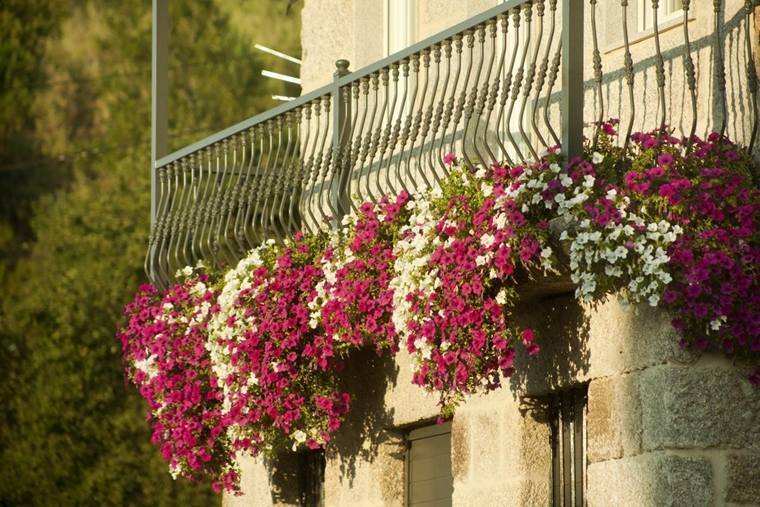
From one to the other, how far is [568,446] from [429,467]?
4.64ft

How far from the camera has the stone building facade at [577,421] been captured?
817 centimetres

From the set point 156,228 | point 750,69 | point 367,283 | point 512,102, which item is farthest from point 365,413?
point 750,69

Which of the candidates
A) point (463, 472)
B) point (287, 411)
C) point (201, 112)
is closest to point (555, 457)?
point (463, 472)

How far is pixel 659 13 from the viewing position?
30.9ft

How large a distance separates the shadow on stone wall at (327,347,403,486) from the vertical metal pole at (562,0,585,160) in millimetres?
2321

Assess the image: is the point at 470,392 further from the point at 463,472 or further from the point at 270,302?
the point at 270,302

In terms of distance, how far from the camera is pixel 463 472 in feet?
31.8

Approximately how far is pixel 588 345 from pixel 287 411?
6.48ft

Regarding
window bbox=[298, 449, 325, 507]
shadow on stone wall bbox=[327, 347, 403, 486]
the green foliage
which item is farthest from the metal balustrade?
the green foliage

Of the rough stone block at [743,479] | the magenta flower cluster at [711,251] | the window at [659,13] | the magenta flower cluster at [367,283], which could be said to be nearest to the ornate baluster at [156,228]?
the magenta flower cluster at [367,283]

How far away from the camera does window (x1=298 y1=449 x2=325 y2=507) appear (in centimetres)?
1156

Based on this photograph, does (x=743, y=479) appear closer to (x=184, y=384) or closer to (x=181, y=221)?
(x=184, y=384)

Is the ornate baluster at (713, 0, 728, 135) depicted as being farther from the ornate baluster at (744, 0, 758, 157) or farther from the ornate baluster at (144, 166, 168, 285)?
the ornate baluster at (144, 166, 168, 285)

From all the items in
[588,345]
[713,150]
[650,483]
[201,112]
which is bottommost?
[650,483]
